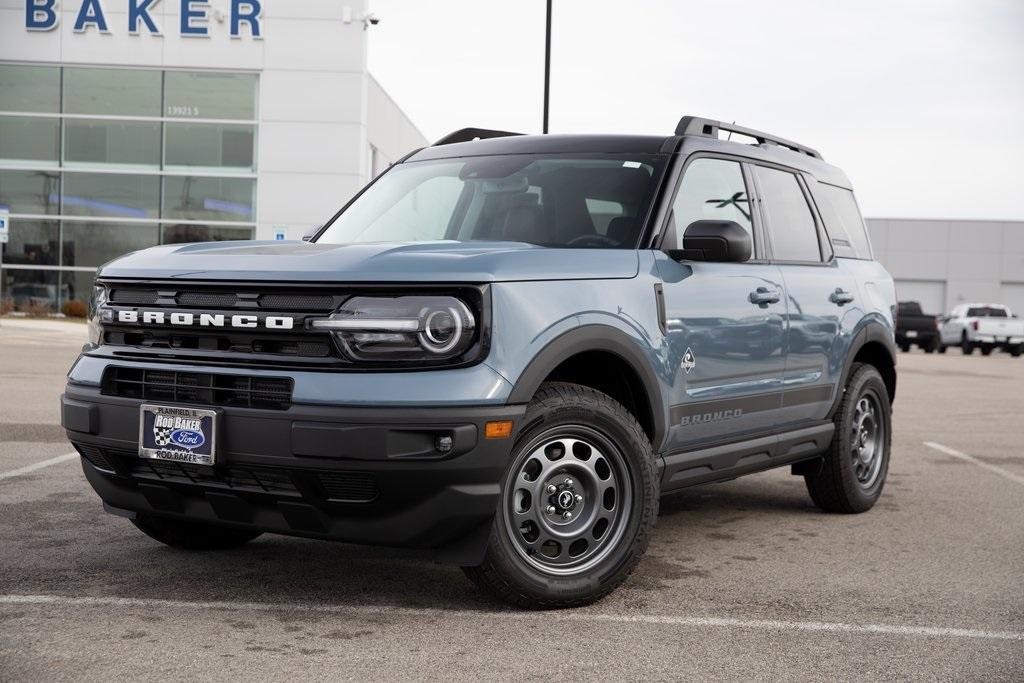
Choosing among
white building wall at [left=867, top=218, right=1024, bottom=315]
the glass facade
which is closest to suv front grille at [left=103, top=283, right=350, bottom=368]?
the glass facade

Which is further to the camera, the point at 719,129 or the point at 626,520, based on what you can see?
the point at 719,129

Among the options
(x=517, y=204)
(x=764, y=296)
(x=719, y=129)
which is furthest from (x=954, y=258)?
(x=517, y=204)

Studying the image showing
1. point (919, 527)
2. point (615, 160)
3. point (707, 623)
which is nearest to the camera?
point (707, 623)

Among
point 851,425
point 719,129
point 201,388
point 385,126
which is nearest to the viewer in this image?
point 201,388

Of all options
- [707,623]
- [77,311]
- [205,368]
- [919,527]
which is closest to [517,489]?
[707,623]

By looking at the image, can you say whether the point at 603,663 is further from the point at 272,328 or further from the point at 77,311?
the point at 77,311

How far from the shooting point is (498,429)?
4055mm

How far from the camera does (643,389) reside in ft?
15.7

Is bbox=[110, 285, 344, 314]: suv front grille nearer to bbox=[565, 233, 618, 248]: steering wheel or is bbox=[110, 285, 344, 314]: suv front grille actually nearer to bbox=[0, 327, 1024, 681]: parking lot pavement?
bbox=[0, 327, 1024, 681]: parking lot pavement

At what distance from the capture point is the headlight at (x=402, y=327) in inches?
157

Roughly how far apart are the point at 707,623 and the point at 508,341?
4.20ft

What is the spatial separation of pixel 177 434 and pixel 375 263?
3.02ft

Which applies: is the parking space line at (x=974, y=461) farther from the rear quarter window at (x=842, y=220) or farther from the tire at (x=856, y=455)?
the rear quarter window at (x=842, y=220)

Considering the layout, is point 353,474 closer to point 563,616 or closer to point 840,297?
point 563,616
